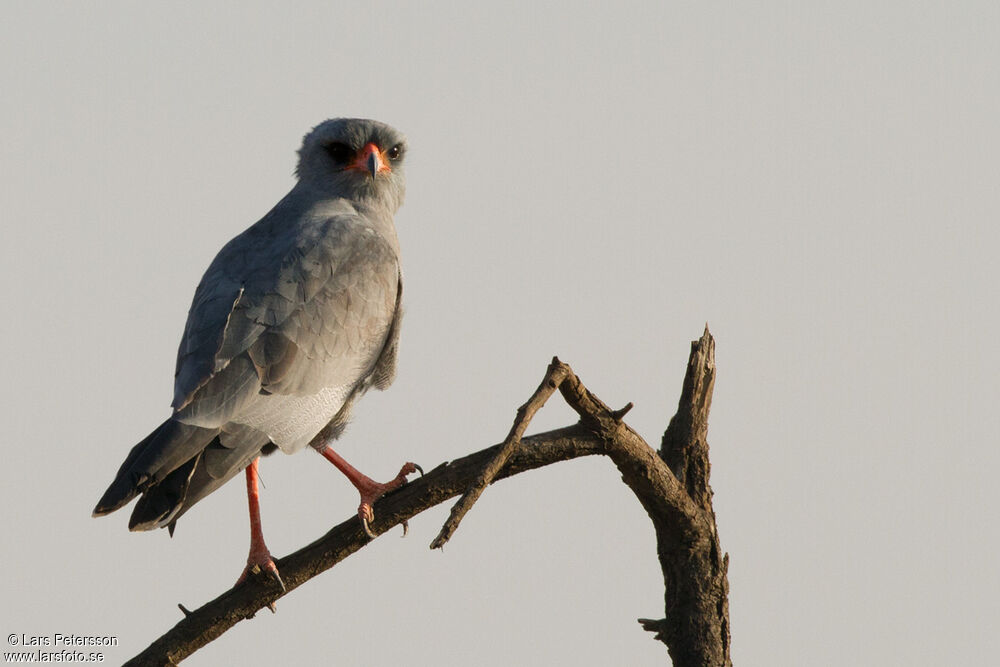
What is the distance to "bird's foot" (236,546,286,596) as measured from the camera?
6.87 m

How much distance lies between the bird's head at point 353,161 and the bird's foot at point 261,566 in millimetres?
2828

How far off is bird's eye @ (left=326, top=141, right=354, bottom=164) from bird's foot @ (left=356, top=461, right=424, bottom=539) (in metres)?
2.49

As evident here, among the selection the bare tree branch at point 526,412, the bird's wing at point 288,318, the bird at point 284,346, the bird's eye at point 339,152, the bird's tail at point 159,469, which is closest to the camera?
the bare tree branch at point 526,412

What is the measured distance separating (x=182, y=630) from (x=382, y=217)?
3300mm

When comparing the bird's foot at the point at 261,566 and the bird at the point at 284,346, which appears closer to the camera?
the bird at the point at 284,346

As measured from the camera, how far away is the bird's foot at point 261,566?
6871mm

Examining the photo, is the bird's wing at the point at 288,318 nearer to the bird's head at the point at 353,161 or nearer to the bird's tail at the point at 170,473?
the bird's tail at the point at 170,473

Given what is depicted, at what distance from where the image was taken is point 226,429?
6809mm

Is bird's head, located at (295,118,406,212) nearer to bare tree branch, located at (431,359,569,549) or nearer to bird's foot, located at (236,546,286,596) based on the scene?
bird's foot, located at (236,546,286,596)

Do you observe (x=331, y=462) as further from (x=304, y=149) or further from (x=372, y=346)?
(x=304, y=149)

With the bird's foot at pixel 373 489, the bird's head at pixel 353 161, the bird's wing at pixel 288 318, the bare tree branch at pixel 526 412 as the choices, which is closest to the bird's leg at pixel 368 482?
the bird's foot at pixel 373 489

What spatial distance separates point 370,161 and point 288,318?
1.84 m

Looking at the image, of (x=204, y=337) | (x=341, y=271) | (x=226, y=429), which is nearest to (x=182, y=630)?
(x=226, y=429)

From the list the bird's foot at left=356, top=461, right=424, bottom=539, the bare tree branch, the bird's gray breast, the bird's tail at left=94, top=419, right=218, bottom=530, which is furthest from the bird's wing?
the bare tree branch
